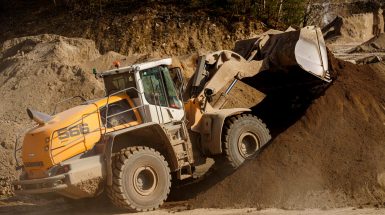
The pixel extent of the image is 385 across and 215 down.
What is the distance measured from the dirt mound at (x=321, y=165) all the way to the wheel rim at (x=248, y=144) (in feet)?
2.41

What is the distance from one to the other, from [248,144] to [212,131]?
0.97 metres

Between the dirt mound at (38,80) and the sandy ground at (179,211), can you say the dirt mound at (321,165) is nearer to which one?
the sandy ground at (179,211)

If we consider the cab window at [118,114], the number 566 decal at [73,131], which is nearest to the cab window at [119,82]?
the cab window at [118,114]

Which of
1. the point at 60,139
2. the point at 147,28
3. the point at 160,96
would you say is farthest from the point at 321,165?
the point at 147,28

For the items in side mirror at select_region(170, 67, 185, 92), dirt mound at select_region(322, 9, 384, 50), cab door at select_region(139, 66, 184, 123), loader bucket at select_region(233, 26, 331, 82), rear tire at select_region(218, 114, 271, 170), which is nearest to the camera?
cab door at select_region(139, 66, 184, 123)

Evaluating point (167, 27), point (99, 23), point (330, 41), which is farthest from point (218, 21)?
point (330, 41)

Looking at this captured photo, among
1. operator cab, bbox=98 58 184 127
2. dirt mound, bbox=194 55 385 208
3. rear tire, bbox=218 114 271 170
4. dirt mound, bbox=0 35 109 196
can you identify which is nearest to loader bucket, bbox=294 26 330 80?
dirt mound, bbox=194 55 385 208

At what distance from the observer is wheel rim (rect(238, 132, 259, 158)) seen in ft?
40.8

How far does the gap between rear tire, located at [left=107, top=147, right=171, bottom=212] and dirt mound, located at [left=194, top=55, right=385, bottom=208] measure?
0.76 m

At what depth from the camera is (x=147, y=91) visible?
11430 mm

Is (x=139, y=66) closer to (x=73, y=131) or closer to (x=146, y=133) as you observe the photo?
(x=146, y=133)

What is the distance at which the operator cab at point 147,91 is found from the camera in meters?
11.2

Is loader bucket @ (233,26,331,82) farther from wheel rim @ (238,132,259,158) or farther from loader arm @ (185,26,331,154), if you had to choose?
wheel rim @ (238,132,259,158)

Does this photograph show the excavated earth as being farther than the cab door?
No
